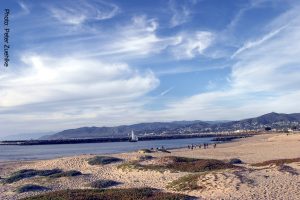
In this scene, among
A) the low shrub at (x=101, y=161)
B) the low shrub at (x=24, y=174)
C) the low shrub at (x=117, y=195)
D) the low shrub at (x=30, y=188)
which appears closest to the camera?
the low shrub at (x=117, y=195)

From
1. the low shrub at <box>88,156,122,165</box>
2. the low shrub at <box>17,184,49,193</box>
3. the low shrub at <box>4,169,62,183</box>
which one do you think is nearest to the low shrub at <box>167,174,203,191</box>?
the low shrub at <box>17,184,49,193</box>

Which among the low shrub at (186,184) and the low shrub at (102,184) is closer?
the low shrub at (186,184)

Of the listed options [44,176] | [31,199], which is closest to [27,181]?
[44,176]

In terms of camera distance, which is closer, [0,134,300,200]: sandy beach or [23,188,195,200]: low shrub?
[23,188,195,200]: low shrub

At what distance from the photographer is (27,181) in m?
32.9

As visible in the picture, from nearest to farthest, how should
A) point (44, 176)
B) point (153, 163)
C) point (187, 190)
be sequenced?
point (187, 190)
point (44, 176)
point (153, 163)

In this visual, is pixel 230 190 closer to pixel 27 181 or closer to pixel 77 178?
pixel 77 178

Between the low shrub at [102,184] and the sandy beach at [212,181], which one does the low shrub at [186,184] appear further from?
the low shrub at [102,184]

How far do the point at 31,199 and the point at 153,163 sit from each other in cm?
1760

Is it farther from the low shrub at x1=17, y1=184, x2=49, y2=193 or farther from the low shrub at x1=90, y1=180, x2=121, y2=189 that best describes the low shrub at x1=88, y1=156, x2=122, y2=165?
the low shrub at x1=17, y1=184, x2=49, y2=193

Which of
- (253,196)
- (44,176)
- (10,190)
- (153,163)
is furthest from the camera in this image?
(153,163)

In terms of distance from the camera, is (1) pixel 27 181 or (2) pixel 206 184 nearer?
(2) pixel 206 184

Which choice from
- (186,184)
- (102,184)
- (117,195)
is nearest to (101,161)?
(102,184)

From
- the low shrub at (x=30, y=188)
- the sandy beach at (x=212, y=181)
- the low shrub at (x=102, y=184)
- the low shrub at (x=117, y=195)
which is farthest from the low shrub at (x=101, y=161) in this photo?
the low shrub at (x=117, y=195)
